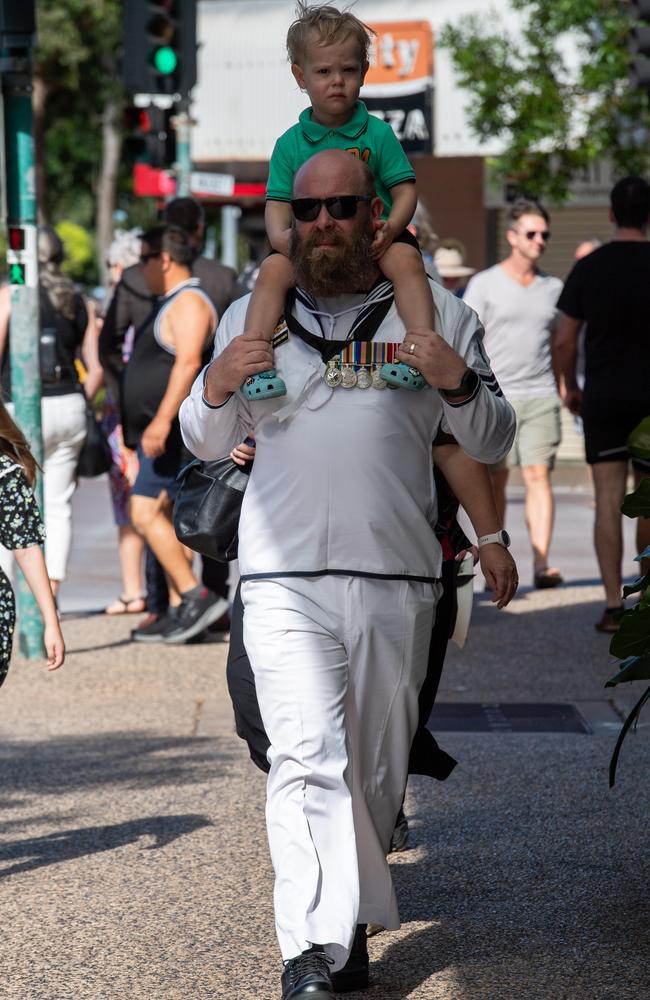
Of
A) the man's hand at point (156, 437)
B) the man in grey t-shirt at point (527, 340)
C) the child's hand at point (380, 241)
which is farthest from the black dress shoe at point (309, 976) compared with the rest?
the man in grey t-shirt at point (527, 340)

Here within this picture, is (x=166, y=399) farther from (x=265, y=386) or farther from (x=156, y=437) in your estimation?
(x=265, y=386)

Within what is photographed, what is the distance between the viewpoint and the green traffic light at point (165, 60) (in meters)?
13.4

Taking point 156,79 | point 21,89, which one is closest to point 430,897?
point 21,89

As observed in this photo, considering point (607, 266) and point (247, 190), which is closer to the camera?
point (607, 266)

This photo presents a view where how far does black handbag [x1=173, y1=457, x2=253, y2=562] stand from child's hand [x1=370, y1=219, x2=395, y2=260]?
2.49ft

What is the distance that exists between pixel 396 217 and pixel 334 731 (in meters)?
1.28

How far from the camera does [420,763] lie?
4582 millimetres

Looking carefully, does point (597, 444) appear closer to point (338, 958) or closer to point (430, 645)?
point (430, 645)

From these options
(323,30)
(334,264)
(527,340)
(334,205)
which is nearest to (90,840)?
(334,264)

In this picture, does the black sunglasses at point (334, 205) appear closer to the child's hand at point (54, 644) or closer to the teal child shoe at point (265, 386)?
the teal child shoe at point (265, 386)

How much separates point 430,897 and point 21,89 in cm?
476

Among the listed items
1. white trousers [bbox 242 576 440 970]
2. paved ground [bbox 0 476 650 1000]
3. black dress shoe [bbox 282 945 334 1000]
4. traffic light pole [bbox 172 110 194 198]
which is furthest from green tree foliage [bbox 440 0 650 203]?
black dress shoe [bbox 282 945 334 1000]

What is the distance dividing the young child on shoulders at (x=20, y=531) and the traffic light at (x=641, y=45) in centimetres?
536

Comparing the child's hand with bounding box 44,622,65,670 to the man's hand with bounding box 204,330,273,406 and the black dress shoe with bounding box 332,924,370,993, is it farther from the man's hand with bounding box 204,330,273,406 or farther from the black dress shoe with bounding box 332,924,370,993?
the black dress shoe with bounding box 332,924,370,993
